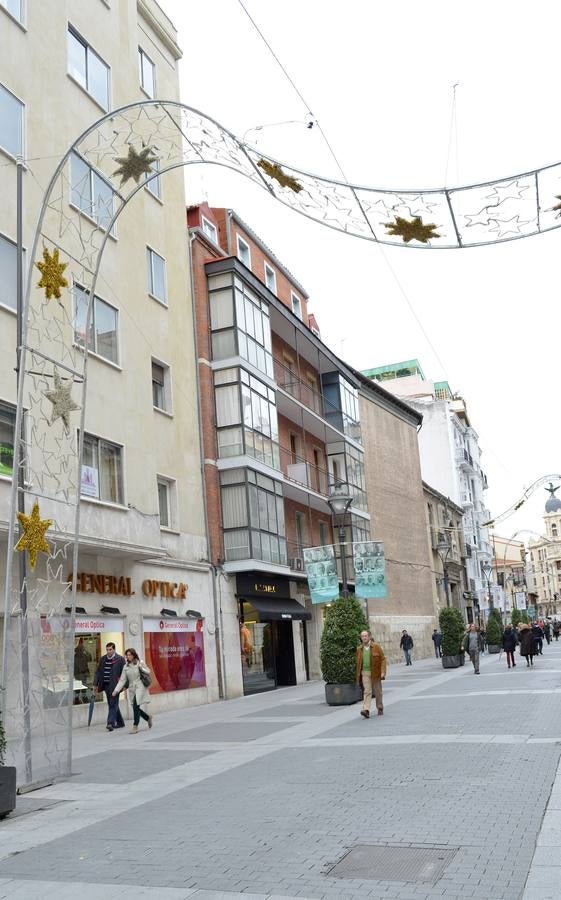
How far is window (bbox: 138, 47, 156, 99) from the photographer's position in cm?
2559

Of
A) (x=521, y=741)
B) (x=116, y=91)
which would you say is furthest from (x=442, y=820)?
(x=116, y=91)

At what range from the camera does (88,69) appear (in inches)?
854

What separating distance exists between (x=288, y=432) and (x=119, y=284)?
46.6 feet

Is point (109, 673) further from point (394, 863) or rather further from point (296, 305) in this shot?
point (296, 305)

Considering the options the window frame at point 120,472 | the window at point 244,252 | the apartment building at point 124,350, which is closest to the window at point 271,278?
the window at point 244,252

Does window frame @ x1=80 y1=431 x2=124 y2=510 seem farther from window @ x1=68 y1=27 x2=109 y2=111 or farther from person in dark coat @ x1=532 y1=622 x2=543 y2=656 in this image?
person in dark coat @ x1=532 y1=622 x2=543 y2=656

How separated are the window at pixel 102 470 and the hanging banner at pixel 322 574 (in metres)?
7.07

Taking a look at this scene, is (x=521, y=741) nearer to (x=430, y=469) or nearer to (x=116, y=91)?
(x=116, y=91)

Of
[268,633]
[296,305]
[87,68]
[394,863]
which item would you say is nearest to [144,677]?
[394,863]

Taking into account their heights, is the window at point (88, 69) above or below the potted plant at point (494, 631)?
above

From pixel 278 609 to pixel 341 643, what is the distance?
9795mm

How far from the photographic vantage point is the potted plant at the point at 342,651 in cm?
1928

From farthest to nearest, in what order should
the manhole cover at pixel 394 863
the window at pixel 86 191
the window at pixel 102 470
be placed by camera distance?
1. the window at pixel 86 191
2. the window at pixel 102 470
3. the manhole cover at pixel 394 863

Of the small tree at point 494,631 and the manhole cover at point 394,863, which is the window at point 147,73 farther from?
the small tree at point 494,631
